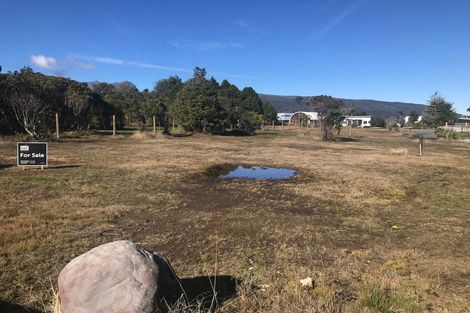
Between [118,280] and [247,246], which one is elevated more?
[118,280]

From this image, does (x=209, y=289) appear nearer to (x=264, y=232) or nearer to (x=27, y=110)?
(x=264, y=232)

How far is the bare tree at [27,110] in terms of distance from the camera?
83.9 ft

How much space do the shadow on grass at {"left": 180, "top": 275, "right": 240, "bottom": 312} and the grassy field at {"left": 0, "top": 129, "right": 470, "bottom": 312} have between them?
0.46 feet

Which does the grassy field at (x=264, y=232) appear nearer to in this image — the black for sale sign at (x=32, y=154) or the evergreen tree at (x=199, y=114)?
the black for sale sign at (x=32, y=154)

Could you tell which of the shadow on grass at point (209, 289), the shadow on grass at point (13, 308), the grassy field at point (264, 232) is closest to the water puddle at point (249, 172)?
the grassy field at point (264, 232)

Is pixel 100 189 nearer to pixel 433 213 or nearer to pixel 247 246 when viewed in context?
pixel 247 246

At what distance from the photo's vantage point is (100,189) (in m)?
10.7

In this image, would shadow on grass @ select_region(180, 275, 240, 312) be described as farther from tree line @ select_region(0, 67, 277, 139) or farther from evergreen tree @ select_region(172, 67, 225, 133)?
evergreen tree @ select_region(172, 67, 225, 133)

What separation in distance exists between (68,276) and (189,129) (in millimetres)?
35311

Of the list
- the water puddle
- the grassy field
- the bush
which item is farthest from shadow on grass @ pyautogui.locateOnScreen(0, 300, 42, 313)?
the bush

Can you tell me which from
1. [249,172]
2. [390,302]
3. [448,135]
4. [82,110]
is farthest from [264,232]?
[448,135]

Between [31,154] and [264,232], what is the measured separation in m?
9.50

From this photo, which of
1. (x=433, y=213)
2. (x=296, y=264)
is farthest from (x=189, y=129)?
(x=296, y=264)

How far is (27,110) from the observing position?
25.8 meters
